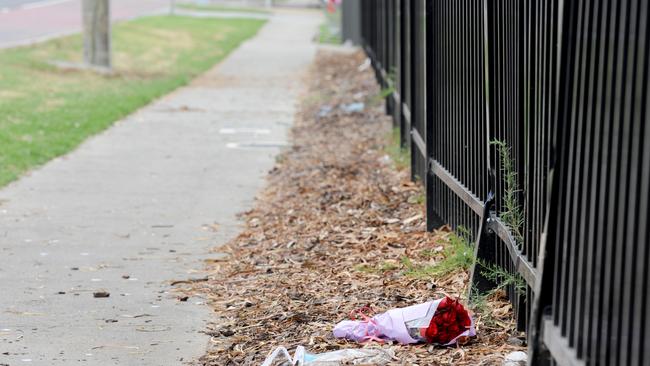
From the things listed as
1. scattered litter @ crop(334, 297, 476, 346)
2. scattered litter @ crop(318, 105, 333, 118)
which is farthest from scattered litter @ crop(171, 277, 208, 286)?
scattered litter @ crop(318, 105, 333, 118)

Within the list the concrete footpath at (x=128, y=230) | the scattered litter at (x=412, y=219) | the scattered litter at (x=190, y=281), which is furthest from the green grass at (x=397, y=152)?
the scattered litter at (x=190, y=281)

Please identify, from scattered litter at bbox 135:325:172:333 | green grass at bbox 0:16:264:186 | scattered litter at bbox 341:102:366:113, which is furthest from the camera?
scattered litter at bbox 341:102:366:113

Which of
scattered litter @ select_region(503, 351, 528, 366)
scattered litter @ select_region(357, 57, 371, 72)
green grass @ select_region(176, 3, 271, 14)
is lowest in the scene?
green grass @ select_region(176, 3, 271, 14)

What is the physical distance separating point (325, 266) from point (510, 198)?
6.84 feet

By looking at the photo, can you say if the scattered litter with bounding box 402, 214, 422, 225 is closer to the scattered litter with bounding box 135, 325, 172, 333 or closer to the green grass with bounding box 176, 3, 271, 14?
the scattered litter with bounding box 135, 325, 172, 333

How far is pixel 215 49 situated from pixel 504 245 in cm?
2490

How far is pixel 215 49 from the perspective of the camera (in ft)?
99.1

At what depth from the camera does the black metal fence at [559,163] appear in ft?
11.4

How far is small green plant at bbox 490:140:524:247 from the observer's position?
547 centimetres

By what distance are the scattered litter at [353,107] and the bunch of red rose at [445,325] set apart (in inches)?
439

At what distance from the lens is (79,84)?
65.6ft

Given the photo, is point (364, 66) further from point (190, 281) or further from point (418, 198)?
point (190, 281)

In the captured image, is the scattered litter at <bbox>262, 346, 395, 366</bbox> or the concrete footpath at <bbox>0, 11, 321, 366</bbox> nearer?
the scattered litter at <bbox>262, 346, 395, 366</bbox>

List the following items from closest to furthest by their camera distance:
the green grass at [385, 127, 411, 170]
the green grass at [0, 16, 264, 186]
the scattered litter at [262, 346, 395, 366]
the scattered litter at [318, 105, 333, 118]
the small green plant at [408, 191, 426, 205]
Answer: the scattered litter at [262, 346, 395, 366]
the small green plant at [408, 191, 426, 205]
the green grass at [385, 127, 411, 170]
the green grass at [0, 16, 264, 186]
the scattered litter at [318, 105, 333, 118]
